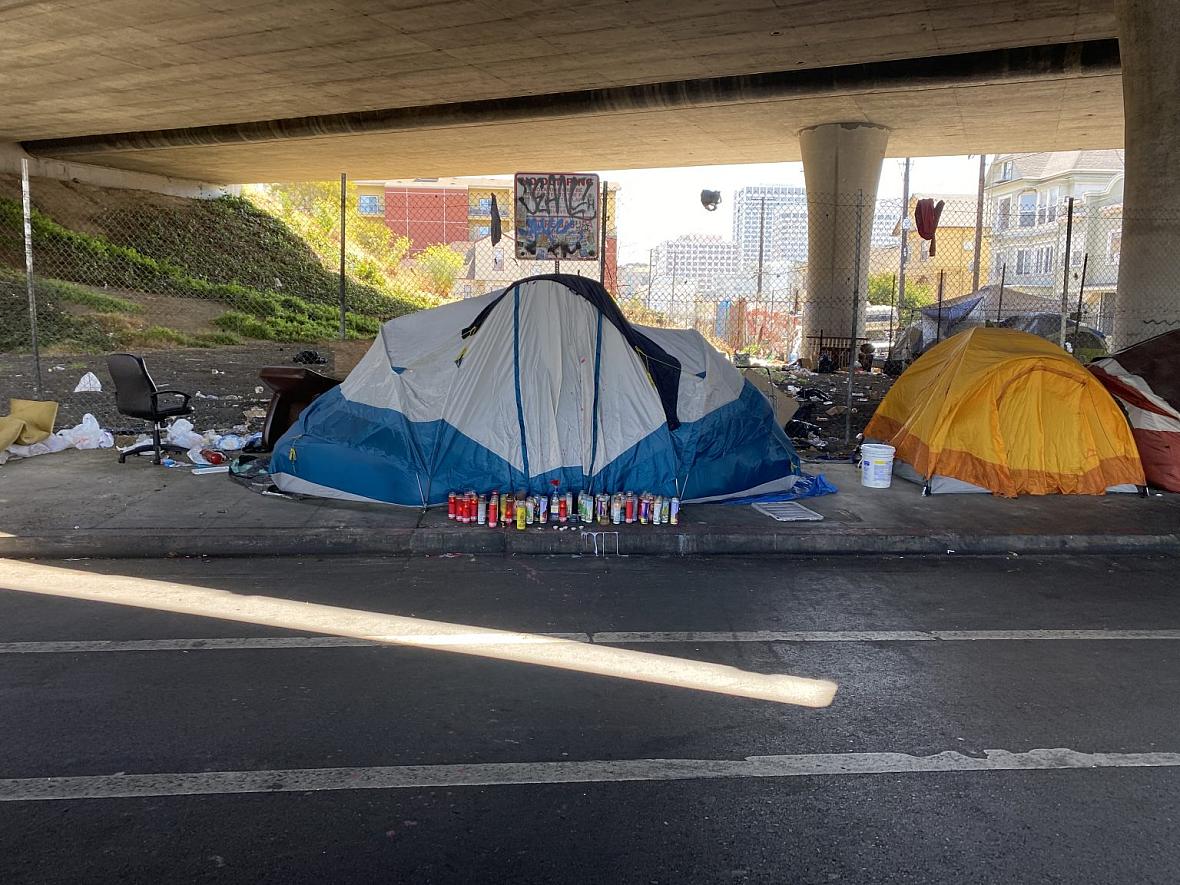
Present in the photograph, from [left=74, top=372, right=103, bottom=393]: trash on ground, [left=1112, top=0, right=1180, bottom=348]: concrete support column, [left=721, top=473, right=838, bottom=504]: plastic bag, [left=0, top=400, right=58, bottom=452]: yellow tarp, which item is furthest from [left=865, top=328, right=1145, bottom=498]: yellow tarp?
[left=74, top=372, right=103, bottom=393]: trash on ground

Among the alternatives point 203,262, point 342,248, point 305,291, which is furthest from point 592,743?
point 305,291

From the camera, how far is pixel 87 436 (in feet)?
33.6

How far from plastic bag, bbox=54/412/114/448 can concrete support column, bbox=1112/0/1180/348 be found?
12.3m

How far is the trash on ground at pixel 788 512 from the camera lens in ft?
24.4

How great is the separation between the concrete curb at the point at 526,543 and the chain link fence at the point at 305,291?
12.4ft

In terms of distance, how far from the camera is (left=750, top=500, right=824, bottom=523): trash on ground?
7450mm

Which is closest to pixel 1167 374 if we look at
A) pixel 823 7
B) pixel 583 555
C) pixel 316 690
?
pixel 583 555

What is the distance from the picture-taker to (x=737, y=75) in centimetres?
1791

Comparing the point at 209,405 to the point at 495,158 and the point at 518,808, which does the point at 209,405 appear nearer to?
the point at 518,808

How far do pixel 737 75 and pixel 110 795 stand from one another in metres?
17.6

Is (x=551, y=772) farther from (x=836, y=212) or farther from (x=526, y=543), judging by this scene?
(x=836, y=212)

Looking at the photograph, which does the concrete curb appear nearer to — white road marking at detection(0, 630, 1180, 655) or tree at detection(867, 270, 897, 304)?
white road marking at detection(0, 630, 1180, 655)

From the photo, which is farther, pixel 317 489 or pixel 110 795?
pixel 317 489

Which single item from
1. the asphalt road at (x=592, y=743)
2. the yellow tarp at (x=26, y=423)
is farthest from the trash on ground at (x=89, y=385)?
the asphalt road at (x=592, y=743)
